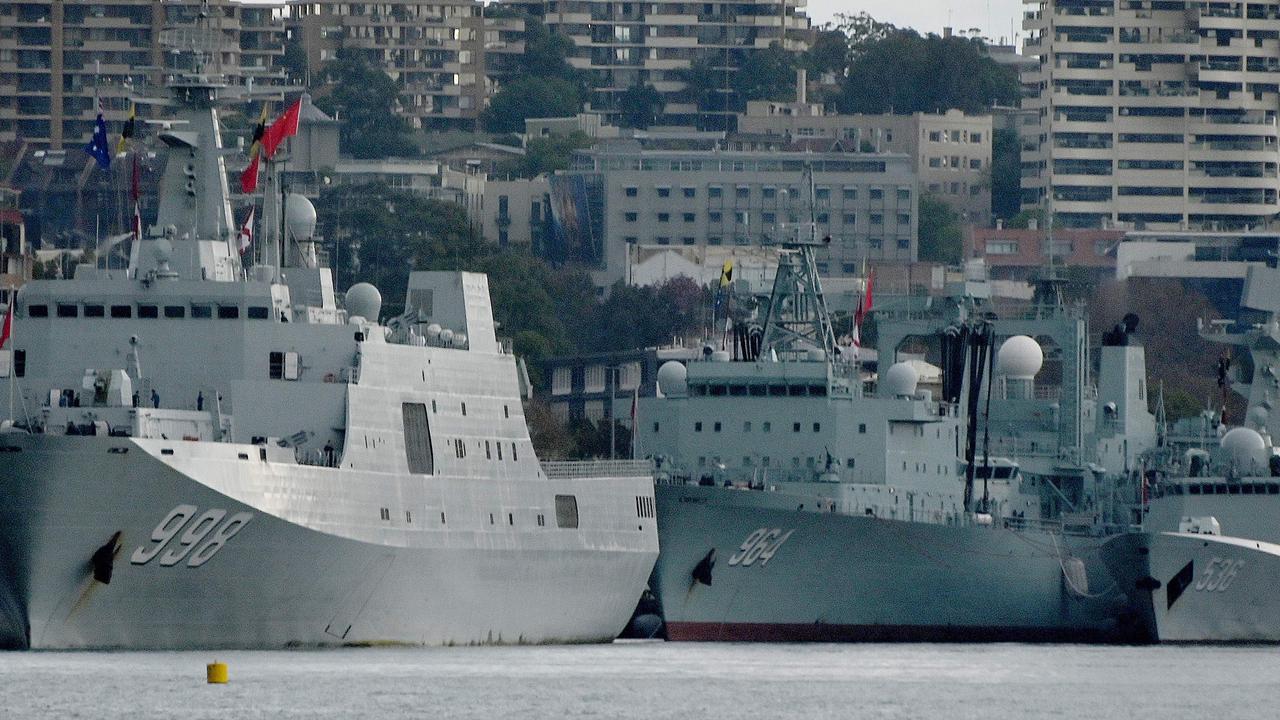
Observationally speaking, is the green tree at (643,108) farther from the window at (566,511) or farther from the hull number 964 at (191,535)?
the hull number 964 at (191,535)

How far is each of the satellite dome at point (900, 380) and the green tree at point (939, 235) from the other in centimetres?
7448

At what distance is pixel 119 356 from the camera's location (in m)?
55.2

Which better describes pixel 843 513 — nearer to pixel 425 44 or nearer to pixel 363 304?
pixel 363 304

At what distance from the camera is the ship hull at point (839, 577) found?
67.8m

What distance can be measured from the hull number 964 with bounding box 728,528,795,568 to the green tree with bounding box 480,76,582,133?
107 meters

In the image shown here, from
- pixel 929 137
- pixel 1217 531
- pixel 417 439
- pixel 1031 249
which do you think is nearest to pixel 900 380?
pixel 1217 531

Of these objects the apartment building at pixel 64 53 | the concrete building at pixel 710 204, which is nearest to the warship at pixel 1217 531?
the concrete building at pixel 710 204

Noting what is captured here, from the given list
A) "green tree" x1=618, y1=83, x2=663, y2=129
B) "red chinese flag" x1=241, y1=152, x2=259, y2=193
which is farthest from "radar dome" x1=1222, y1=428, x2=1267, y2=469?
"green tree" x1=618, y1=83, x2=663, y2=129

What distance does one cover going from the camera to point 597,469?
62.8 m

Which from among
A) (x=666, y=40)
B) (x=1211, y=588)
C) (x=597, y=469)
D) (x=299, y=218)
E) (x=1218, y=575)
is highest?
(x=666, y=40)

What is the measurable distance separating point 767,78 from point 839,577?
10891cm

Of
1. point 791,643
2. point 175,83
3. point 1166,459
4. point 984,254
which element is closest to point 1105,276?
point 984,254

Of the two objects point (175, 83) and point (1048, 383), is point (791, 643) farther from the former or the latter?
point (1048, 383)

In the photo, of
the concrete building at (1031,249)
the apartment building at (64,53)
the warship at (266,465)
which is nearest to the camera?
the warship at (266,465)
